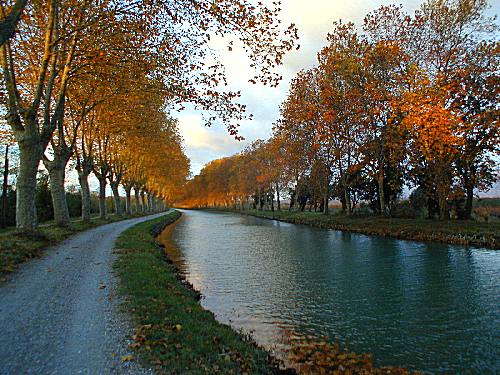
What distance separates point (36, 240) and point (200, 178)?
11093cm

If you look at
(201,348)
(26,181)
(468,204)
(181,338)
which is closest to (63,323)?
(181,338)

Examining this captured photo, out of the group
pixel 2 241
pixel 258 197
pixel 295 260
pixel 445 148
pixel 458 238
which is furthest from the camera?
pixel 258 197

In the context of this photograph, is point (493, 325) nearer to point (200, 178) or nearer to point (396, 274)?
point (396, 274)

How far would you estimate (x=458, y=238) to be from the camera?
67.1 feet

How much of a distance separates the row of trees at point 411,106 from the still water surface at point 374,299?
813cm

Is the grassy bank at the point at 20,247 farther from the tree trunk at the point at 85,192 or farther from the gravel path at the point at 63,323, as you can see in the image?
the tree trunk at the point at 85,192

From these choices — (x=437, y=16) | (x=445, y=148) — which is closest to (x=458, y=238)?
(x=445, y=148)

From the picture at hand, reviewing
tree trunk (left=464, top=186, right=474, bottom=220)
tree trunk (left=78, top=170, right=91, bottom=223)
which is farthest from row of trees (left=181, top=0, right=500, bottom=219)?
tree trunk (left=78, top=170, right=91, bottom=223)

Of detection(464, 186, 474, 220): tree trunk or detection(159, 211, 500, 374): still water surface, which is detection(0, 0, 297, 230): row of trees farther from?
detection(464, 186, 474, 220): tree trunk

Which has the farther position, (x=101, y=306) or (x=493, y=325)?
(x=493, y=325)

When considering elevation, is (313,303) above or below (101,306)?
below

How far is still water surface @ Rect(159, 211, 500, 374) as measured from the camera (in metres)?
7.14

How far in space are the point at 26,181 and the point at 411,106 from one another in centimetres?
2145

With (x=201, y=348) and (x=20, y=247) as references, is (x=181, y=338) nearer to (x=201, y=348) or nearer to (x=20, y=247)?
(x=201, y=348)
